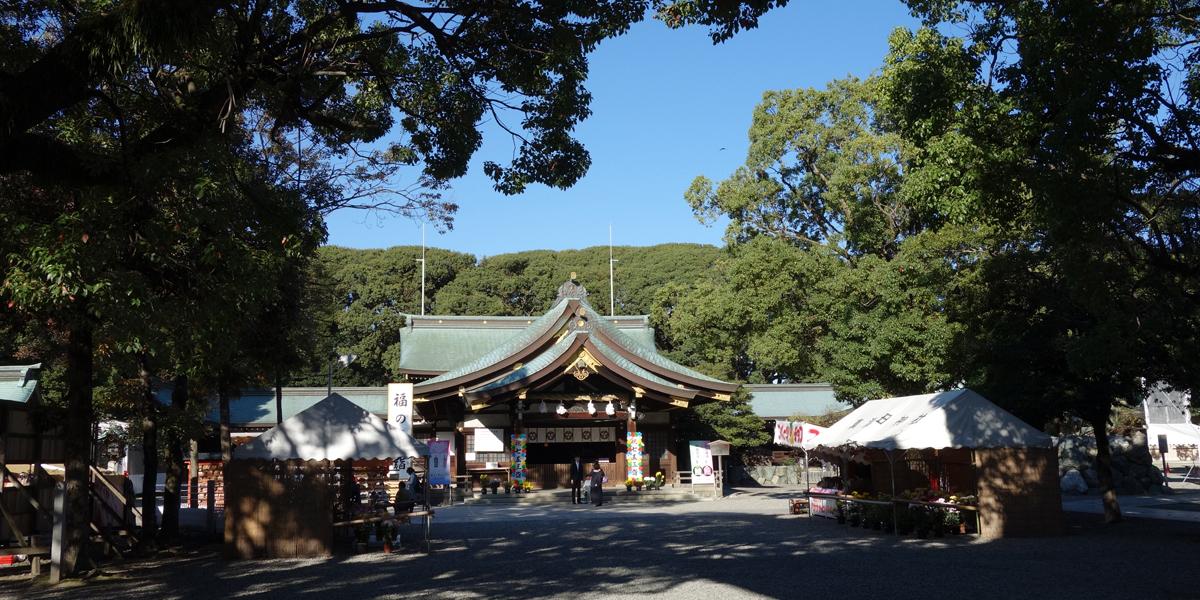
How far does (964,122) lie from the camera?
41.0 feet

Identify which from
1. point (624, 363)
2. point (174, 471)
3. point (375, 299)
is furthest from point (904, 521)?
point (375, 299)

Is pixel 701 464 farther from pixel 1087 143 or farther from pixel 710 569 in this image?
pixel 1087 143

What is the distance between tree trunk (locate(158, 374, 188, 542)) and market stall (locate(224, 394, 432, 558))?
2.89 metres

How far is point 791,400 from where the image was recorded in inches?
1702

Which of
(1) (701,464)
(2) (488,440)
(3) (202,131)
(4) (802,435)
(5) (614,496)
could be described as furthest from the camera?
(2) (488,440)

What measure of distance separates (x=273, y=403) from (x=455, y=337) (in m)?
7.98

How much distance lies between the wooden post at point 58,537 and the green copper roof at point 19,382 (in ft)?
17.3

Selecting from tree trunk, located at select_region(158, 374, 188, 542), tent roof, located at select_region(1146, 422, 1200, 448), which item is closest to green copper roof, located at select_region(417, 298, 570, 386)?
tree trunk, located at select_region(158, 374, 188, 542)

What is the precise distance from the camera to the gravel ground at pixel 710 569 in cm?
995

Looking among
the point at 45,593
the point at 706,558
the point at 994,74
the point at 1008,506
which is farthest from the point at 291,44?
the point at 1008,506

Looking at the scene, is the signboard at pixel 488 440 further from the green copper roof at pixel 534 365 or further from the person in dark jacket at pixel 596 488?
the person in dark jacket at pixel 596 488

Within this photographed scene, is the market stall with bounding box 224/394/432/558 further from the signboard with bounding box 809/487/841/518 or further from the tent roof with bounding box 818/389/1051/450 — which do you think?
the signboard with bounding box 809/487/841/518

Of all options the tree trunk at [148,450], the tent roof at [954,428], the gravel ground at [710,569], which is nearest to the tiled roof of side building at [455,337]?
the tree trunk at [148,450]

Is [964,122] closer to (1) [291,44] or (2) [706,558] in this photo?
(2) [706,558]
